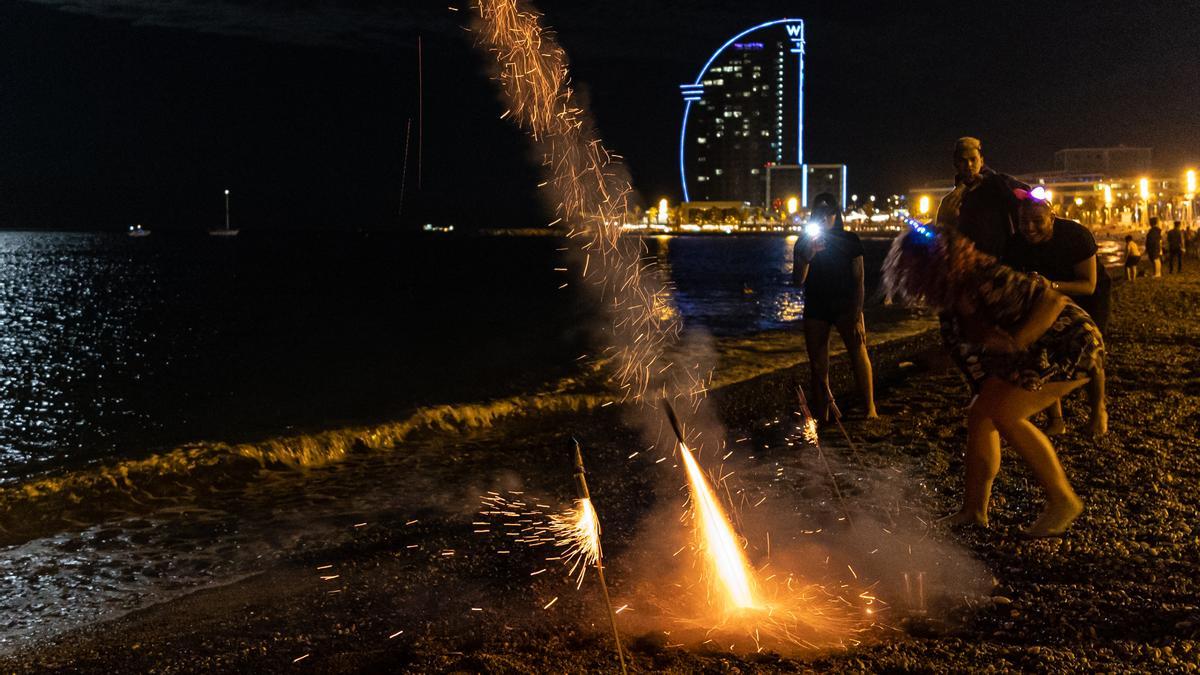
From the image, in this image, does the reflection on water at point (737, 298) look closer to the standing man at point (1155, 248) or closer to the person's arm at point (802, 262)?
the person's arm at point (802, 262)

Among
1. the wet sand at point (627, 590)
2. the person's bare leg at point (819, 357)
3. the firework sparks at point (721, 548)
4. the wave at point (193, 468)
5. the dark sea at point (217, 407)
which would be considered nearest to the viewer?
the wet sand at point (627, 590)

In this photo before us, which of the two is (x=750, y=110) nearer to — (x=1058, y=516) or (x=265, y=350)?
(x=265, y=350)

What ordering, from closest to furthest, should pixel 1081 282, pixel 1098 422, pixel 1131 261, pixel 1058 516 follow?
pixel 1058 516 → pixel 1081 282 → pixel 1098 422 → pixel 1131 261

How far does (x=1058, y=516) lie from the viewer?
498 centimetres

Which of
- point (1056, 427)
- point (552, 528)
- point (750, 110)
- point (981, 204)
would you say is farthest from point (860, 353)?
point (750, 110)

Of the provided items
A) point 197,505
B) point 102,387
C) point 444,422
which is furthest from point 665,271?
point 197,505

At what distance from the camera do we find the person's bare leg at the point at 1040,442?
15.9 ft

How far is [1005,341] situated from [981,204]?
3.18 feet

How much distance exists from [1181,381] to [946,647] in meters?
7.27

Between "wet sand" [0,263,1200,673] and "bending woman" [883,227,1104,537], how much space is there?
0.43 meters

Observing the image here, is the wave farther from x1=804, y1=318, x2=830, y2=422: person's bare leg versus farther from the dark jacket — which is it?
the dark jacket

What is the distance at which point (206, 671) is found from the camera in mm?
Result: 4367

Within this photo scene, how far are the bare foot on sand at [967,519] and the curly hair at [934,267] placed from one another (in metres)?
1.21

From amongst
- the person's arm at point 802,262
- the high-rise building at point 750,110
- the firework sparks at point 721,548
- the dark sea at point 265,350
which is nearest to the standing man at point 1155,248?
the dark sea at point 265,350
